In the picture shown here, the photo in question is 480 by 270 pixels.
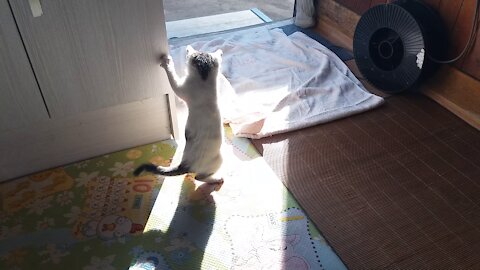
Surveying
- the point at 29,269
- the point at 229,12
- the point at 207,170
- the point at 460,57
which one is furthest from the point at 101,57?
the point at 229,12

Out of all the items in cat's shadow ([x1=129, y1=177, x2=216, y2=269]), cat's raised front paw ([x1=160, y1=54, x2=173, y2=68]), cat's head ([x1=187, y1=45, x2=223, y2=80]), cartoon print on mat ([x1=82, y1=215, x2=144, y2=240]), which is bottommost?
cat's shadow ([x1=129, y1=177, x2=216, y2=269])

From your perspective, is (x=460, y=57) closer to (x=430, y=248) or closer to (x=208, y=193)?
(x=430, y=248)

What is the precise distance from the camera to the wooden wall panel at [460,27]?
5.49 ft

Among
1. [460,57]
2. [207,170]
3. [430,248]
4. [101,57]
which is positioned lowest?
[430,248]

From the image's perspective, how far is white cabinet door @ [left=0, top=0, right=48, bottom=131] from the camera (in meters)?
1.11

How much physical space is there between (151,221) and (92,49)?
0.61m

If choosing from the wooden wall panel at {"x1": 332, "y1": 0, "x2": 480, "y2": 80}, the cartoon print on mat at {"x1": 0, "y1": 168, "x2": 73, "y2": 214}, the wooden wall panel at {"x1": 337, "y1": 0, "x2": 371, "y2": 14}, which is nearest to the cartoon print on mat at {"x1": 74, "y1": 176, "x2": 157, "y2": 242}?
the cartoon print on mat at {"x1": 0, "y1": 168, "x2": 73, "y2": 214}

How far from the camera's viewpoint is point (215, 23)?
2.72 meters

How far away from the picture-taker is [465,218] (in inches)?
51.6

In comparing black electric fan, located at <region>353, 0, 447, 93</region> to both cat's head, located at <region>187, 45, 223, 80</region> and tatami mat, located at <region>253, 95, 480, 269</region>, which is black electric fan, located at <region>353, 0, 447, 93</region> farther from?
cat's head, located at <region>187, 45, 223, 80</region>

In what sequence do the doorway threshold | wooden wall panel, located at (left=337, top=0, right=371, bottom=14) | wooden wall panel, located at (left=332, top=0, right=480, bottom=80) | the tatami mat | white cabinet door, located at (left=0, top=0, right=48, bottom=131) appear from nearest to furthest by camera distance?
white cabinet door, located at (left=0, top=0, right=48, bottom=131) < the tatami mat < wooden wall panel, located at (left=332, top=0, right=480, bottom=80) < wooden wall panel, located at (left=337, top=0, right=371, bottom=14) < the doorway threshold

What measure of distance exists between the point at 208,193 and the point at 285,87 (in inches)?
31.6

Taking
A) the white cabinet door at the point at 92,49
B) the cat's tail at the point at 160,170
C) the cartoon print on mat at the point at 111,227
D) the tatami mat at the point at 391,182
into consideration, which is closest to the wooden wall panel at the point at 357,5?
the tatami mat at the point at 391,182

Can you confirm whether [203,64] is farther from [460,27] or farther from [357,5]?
[357,5]
